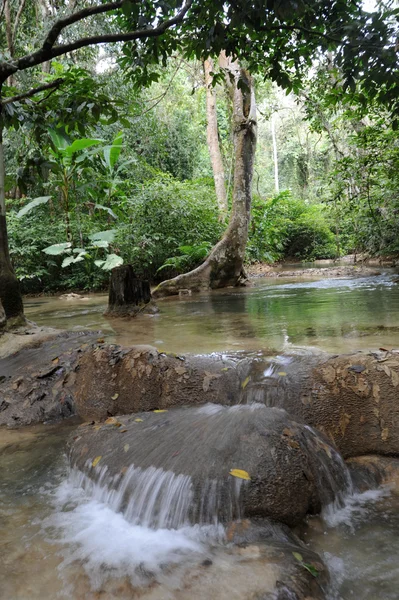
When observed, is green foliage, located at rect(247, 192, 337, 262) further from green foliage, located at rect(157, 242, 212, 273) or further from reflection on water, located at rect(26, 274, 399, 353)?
reflection on water, located at rect(26, 274, 399, 353)

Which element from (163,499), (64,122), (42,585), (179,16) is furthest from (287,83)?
(42,585)

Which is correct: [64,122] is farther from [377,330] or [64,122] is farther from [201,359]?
[377,330]

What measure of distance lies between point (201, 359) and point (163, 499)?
4.36 feet

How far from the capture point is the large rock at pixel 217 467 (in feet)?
6.83

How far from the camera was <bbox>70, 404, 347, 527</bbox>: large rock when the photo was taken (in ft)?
6.83

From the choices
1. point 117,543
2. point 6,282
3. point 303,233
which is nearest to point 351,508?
point 117,543

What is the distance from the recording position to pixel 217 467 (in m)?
2.20

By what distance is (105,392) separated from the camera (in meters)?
3.55

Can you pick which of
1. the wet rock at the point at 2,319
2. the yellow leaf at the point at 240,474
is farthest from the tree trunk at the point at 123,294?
the yellow leaf at the point at 240,474

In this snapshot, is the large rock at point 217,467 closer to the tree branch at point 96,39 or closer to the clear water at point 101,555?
the clear water at point 101,555

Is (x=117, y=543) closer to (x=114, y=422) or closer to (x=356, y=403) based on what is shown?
(x=114, y=422)

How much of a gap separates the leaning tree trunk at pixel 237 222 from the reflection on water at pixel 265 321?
161 centimetres

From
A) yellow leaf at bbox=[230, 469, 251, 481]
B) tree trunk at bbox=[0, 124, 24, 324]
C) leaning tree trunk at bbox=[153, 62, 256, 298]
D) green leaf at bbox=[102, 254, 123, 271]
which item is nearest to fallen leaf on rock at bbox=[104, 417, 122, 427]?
yellow leaf at bbox=[230, 469, 251, 481]

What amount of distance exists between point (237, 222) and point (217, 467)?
8409 millimetres
